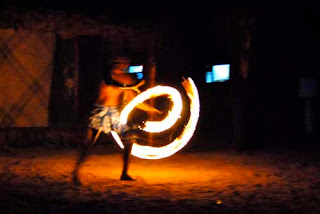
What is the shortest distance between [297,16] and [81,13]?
552 cm

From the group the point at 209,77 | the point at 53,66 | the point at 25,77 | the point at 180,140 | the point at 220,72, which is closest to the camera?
the point at 180,140

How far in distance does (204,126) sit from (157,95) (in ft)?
28.4

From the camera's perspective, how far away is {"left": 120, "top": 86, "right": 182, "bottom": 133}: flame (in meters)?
8.90

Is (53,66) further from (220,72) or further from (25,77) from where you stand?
(220,72)

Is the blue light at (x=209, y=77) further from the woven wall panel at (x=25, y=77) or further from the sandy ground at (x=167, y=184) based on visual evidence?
the woven wall panel at (x=25, y=77)

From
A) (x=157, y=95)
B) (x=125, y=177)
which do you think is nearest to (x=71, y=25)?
(x=157, y=95)

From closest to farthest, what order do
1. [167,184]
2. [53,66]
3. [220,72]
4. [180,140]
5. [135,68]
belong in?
[167,184] < [180,140] < [53,66] < [135,68] < [220,72]

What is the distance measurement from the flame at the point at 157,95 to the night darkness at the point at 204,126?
934mm

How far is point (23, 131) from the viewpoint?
13258mm

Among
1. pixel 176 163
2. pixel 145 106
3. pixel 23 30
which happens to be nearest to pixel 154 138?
pixel 176 163

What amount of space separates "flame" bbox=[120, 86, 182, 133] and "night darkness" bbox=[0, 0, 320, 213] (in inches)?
36.8

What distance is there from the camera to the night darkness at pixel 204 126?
786cm

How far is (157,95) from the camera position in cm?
921

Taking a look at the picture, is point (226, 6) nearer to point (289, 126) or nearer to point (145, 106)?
point (289, 126)
